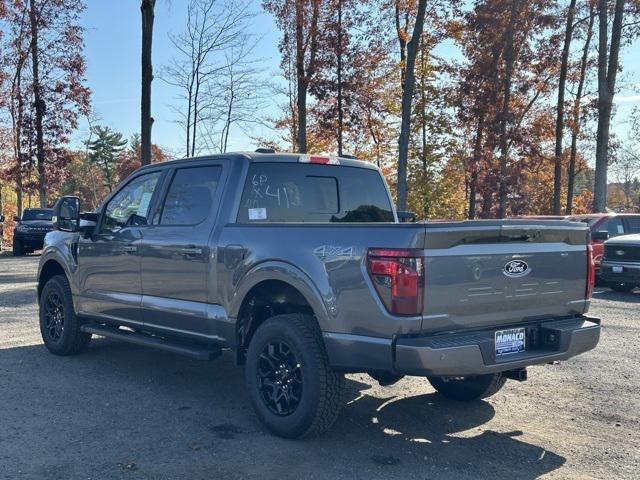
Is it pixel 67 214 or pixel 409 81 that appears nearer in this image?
pixel 67 214

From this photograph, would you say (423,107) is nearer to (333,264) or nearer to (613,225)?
(613,225)

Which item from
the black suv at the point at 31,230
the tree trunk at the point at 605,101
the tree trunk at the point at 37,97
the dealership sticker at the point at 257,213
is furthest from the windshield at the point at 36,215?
the dealership sticker at the point at 257,213

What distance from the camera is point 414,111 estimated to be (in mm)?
29797

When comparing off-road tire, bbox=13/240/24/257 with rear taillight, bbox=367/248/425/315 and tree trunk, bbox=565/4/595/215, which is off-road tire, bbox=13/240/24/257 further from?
rear taillight, bbox=367/248/425/315

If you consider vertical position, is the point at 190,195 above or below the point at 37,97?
below

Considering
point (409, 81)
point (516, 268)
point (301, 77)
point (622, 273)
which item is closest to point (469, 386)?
point (516, 268)

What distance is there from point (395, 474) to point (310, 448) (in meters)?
0.68

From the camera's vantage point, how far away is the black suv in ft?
77.3

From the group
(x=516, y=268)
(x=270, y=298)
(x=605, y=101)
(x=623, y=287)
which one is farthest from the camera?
(x=605, y=101)

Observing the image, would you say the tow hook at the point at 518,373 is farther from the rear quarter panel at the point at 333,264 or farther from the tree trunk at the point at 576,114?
the tree trunk at the point at 576,114

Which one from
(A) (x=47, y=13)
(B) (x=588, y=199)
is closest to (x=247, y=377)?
(A) (x=47, y=13)

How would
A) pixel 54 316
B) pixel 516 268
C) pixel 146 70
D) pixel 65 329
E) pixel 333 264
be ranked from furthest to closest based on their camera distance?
pixel 146 70 < pixel 54 316 < pixel 65 329 < pixel 516 268 < pixel 333 264

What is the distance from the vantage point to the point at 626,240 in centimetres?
1363

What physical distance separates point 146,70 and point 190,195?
12.0 meters
